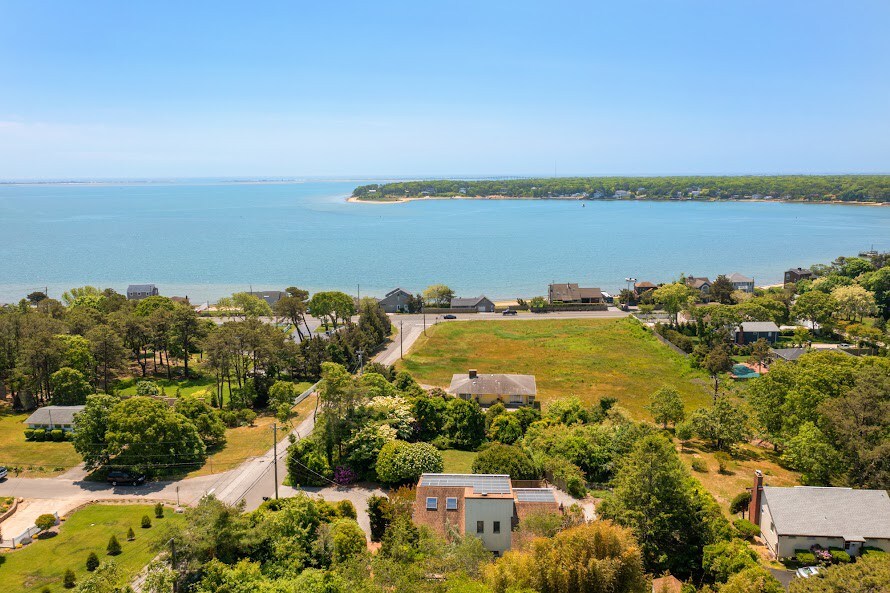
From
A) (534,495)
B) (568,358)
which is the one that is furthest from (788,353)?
(534,495)

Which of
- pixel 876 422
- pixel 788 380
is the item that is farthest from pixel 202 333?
pixel 876 422

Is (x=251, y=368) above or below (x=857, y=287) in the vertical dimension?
below

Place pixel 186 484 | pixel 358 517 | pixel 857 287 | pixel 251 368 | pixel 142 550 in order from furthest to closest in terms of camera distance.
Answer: pixel 857 287
pixel 251 368
pixel 186 484
pixel 358 517
pixel 142 550

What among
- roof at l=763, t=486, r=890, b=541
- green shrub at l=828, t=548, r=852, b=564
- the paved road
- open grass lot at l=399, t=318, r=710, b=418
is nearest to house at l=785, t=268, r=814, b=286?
the paved road

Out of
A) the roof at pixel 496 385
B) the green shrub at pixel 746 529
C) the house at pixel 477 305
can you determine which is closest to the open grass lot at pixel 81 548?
the roof at pixel 496 385

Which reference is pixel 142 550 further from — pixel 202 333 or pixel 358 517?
pixel 202 333

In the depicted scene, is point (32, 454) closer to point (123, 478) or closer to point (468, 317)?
point (123, 478)
